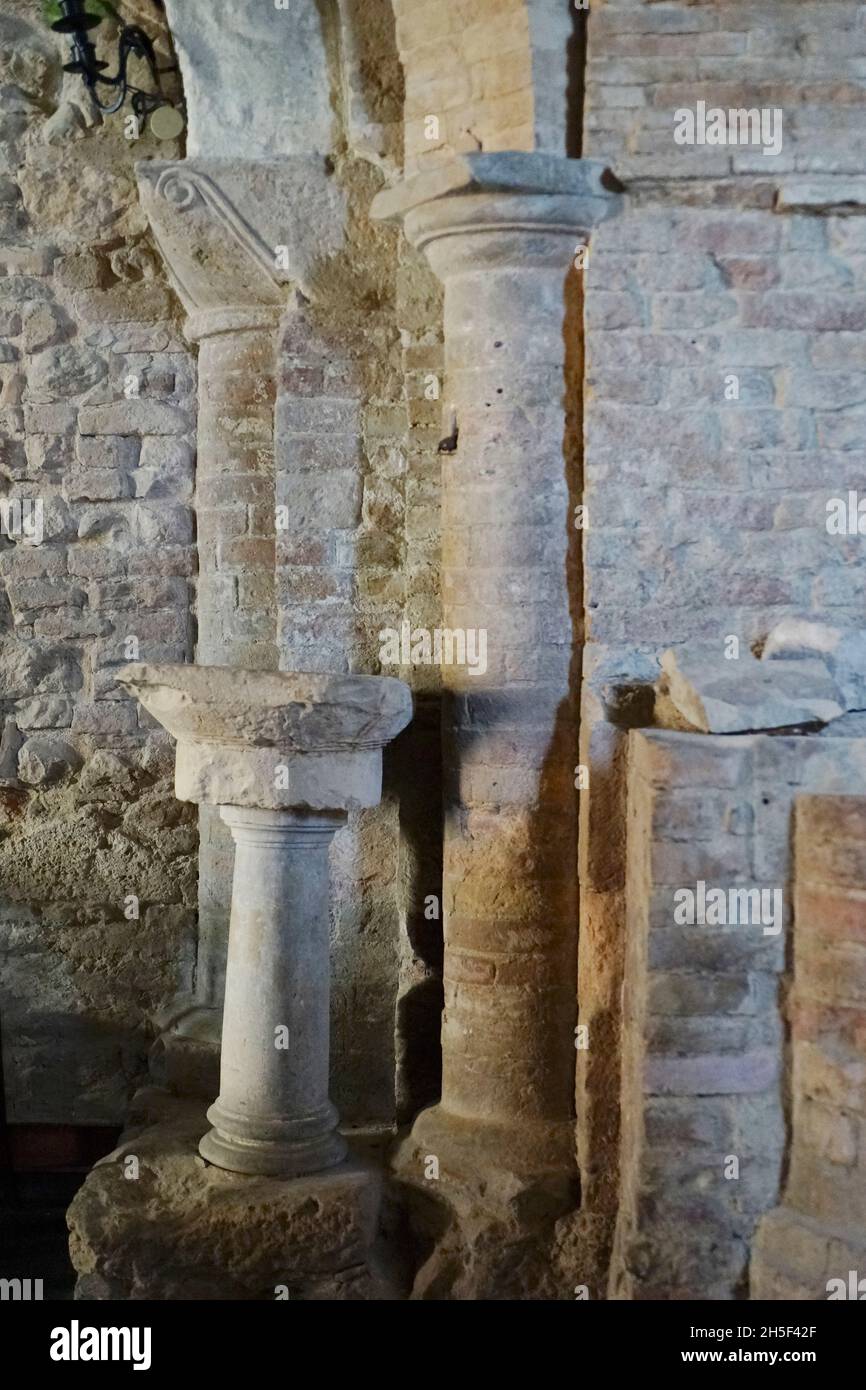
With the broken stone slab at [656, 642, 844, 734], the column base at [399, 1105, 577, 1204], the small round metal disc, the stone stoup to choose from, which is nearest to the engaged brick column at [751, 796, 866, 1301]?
the stone stoup

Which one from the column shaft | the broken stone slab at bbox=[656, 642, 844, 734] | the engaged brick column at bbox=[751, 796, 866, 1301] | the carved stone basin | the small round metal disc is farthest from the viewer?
the small round metal disc

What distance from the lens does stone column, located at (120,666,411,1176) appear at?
350 cm

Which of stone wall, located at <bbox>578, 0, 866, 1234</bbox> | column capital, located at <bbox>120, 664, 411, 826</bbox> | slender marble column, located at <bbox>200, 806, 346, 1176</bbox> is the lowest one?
slender marble column, located at <bbox>200, 806, 346, 1176</bbox>

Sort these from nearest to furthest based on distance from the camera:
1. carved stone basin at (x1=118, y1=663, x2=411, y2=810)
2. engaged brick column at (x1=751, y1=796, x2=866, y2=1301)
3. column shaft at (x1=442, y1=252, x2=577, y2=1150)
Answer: engaged brick column at (x1=751, y1=796, x2=866, y2=1301) < carved stone basin at (x1=118, y1=663, x2=411, y2=810) < column shaft at (x1=442, y1=252, x2=577, y2=1150)

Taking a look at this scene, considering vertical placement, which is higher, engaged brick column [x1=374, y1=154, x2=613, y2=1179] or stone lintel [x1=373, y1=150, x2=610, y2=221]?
stone lintel [x1=373, y1=150, x2=610, y2=221]

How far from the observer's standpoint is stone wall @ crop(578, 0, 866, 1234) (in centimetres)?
361

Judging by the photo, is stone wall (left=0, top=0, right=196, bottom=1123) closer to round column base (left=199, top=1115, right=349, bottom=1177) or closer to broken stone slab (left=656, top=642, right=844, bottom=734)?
round column base (left=199, top=1115, right=349, bottom=1177)

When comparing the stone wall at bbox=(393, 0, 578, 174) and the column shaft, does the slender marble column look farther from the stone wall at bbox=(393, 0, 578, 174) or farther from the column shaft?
the stone wall at bbox=(393, 0, 578, 174)

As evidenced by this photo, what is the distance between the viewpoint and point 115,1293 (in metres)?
3.56

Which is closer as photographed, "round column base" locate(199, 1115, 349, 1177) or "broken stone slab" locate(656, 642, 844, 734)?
"broken stone slab" locate(656, 642, 844, 734)

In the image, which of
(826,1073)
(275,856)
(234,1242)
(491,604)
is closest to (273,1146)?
(234,1242)

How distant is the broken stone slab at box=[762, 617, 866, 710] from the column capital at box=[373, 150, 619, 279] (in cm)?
114

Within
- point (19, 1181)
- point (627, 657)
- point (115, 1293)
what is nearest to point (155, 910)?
point (19, 1181)

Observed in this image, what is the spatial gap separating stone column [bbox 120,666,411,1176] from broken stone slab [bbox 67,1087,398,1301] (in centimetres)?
11
